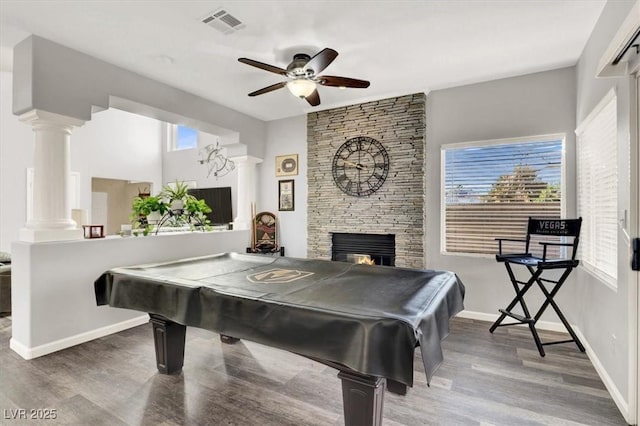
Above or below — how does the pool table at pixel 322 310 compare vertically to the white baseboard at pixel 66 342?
above

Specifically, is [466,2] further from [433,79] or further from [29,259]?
[29,259]

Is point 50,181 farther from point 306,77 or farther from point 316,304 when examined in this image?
point 316,304

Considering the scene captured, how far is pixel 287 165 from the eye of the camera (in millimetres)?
5344

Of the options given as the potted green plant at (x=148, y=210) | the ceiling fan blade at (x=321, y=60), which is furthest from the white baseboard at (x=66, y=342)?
the ceiling fan blade at (x=321, y=60)

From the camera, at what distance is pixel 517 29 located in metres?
2.77

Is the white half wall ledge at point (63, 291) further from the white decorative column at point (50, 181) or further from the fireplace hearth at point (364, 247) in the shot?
the fireplace hearth at point (364, 247)

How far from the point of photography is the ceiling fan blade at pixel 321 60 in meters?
2.47

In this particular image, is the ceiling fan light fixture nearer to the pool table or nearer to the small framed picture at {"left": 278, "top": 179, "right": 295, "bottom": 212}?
the pool table

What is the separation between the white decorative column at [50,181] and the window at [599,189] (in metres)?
4.49

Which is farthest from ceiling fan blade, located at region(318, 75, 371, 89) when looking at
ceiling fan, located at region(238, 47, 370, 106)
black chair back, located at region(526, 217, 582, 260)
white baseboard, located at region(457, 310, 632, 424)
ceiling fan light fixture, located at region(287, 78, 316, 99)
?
white baseboard, located at region(457, 310, 632, 424)

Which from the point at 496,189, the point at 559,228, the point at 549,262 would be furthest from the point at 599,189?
the point at 496,189

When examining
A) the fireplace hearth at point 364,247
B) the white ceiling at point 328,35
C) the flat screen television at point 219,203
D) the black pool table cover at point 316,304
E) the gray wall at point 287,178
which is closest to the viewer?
the black pool table cover at point 316,304

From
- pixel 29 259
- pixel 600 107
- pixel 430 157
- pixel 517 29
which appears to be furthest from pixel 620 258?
pixel 29 259

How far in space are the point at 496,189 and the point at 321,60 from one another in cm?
253
